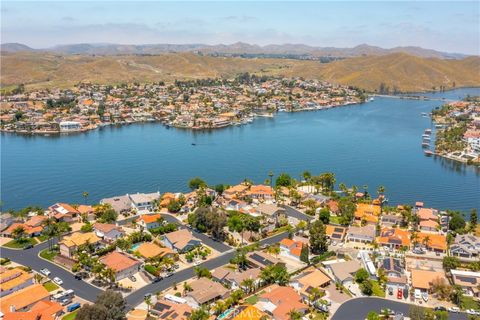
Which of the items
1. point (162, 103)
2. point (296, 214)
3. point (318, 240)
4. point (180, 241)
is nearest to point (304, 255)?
point (318, 240)

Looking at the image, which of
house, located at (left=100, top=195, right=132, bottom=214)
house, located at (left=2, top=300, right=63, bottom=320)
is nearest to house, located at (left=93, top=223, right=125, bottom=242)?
house, located at (left=100, top=195, right=132, bottom=214)

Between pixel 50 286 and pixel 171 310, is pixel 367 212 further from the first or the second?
pixel 50 286

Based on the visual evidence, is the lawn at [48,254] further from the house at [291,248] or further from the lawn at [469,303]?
the lawn at [469,303]

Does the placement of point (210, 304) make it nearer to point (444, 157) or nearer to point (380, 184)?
point (380, 184)

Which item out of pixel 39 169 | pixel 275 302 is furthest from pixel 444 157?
pixel 39 169

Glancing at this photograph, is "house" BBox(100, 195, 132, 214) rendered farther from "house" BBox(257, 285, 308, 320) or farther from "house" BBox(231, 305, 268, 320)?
"house" BBox(231, 305, 268, 320)

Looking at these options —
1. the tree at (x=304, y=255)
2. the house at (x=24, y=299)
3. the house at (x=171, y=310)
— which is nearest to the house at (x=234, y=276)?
the house at (x=171, y=310)

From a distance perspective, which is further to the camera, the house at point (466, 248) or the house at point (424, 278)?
the house at point (466, 248)
